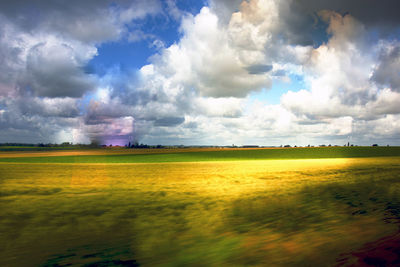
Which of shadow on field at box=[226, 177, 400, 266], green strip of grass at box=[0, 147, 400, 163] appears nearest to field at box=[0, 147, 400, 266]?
shadow on field at box=[226, 177, 400, 266]

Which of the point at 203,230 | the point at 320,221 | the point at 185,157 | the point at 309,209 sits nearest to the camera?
the point at 203,230

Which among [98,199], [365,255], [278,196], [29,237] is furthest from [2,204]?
[365,255]

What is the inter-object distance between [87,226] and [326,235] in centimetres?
779

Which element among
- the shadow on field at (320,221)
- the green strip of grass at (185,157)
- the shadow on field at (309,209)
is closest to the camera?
the shadow on field at (320,221)

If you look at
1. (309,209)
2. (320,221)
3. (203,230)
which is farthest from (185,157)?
(203,230)

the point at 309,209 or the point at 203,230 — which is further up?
the point at 309,209

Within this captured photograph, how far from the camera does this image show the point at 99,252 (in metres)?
6.65

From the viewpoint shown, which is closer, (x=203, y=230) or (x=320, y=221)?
(x=203, y=230)

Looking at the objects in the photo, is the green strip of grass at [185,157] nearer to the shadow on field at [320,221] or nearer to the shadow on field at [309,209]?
the shadow on field at [309,209]

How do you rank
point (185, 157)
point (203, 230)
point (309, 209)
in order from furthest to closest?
point (185, 157) < point (309, 209) < point (203, 230)

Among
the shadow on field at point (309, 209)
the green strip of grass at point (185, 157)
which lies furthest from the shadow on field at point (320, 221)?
the green strip of grass at point (185, 157)

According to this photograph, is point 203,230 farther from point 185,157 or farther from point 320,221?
point 185,157

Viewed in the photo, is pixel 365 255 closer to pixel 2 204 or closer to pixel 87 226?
pixel 87 226

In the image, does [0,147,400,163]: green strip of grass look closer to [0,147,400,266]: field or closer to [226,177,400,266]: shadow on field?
[0,147,400,266]: field
